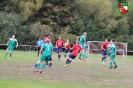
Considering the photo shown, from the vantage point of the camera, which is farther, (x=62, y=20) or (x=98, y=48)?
(x=62, y=20)

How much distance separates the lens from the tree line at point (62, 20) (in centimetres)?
5725

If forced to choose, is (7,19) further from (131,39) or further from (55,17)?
(131,39)

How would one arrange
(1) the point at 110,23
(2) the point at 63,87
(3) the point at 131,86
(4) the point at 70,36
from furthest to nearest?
(1) the point at 110,23 < (4) the point at 70,36 < (3) the point at 131,86 < (2) the point at 63,87

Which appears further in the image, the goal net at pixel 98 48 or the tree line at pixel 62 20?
the tree line at pixel 62 20

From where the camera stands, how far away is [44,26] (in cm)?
5709

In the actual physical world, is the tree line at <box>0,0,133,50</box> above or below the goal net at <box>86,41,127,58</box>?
above

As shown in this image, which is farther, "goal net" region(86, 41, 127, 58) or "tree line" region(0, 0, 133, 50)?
"tree line" region(0, 0, 133, 50)

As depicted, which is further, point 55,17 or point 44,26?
point 55,17

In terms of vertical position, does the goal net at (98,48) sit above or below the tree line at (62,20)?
below

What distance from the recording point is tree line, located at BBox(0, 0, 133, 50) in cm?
5725

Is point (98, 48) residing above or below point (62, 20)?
below

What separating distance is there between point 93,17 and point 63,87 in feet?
177

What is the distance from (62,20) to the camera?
6216 centimetres

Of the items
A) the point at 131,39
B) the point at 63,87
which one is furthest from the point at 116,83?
the point at 131,39
